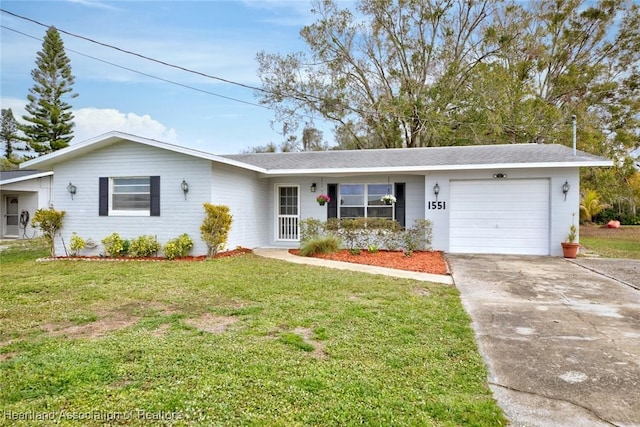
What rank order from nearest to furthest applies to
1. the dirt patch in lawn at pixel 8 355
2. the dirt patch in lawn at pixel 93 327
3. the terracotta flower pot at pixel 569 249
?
the dirt patch in lawn at pixel 8 355
the dirt patch in lawn at pixel 93 327
the terracotta flower pot at pixel 569 249

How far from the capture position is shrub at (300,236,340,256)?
10414 millimetres

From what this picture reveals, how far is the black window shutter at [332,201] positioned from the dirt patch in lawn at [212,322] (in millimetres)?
7738

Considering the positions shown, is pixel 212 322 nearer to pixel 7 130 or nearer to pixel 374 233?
pixel 374 233

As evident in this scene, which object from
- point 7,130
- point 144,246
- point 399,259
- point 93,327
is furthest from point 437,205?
point 7,130

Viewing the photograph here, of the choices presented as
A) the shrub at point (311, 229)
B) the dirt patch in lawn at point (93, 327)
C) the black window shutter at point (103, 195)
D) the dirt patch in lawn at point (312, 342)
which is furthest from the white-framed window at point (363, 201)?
the dirt patch in lawn at point (93, 327)

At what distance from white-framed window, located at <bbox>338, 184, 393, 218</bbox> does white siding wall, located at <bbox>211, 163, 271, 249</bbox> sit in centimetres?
262

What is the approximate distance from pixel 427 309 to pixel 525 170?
748 centimetres

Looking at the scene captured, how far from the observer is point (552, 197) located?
1053cm

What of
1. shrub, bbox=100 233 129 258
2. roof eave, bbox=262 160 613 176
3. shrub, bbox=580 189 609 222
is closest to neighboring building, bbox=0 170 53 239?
shrub, bbox=100 233 129 258

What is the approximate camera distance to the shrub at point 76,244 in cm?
1054

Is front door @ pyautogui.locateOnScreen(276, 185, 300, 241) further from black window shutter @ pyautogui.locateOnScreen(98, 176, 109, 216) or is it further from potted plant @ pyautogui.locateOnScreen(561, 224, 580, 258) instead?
potted plant @ pyautogui.locateOnScreen(561, 224, 580, 258)

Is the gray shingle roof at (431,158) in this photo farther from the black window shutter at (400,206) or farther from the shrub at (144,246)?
the shrub at (144,246)

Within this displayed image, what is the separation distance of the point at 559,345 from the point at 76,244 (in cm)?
1132

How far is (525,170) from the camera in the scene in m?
10.7
